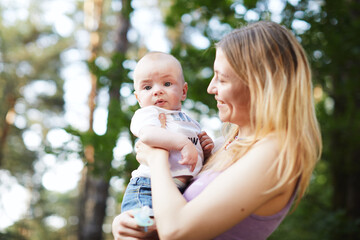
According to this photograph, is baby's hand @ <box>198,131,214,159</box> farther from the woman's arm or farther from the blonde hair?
the woman's arm

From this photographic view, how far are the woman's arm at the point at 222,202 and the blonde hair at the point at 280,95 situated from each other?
0.24ft

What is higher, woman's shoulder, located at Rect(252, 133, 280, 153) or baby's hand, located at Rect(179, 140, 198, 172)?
baby's hand, located at Rect(179, 140, 198, 172)

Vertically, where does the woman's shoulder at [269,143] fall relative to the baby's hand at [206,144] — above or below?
below

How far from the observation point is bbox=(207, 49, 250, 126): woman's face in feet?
5.32

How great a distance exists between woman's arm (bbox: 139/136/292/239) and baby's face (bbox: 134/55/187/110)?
0.61m

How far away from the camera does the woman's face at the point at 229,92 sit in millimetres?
1623

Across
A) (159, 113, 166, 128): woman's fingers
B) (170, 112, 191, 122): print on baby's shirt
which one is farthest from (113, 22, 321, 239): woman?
(170, 112, 191, 122): print on baby's shirt

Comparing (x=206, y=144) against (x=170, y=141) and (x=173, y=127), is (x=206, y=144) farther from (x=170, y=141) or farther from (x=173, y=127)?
(x=170, y=141)

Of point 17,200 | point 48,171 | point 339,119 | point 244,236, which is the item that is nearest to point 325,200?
point 339,119

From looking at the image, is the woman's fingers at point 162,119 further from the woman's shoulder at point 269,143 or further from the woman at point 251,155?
the woman's shoulder at point 269,143

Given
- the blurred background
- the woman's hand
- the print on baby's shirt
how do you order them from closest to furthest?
the woman's hand < the print on baby's shirt < the blurred background

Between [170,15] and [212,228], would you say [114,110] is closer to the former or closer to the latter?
[170,15]

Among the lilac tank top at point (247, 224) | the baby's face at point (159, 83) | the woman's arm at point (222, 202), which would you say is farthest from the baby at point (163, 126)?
the woman's arm at point (222, 202)

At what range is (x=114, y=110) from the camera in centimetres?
564
